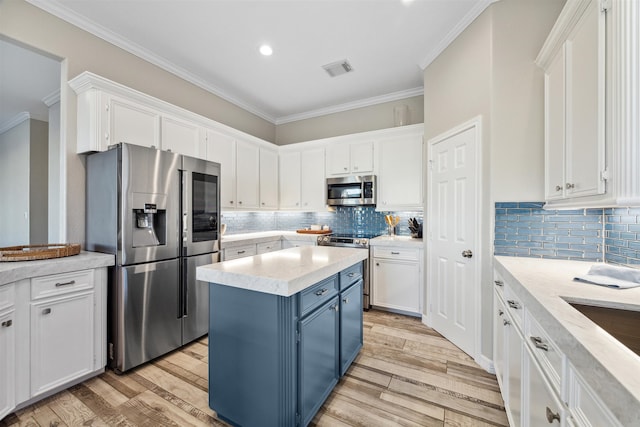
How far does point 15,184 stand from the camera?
15.5 ft

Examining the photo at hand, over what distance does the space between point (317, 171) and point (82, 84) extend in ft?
9.48

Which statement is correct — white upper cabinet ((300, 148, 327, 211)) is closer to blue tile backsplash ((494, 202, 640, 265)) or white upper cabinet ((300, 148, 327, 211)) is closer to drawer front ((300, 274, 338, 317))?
drawer front ((300, 274, 338, 317))

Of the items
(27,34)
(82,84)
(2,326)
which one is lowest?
(2,326)

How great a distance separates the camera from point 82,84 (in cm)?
226

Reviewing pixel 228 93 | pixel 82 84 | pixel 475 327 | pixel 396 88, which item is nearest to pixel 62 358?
pixel 82 84

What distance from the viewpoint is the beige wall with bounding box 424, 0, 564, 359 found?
2008 millimetres

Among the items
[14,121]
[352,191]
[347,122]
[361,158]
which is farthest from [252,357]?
[14,121]

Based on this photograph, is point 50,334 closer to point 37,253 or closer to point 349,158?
point 37,253

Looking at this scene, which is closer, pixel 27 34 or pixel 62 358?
pixel 62 358

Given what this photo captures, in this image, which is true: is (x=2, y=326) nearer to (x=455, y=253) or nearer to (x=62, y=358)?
(x=62, y=358)

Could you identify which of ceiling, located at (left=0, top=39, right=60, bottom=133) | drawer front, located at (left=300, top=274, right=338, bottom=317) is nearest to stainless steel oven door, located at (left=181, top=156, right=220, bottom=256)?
drawer front, located at (left=300, top=274, right=338, bottom=317)

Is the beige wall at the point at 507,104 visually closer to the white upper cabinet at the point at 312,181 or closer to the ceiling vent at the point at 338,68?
the ceiling vent at the point at 338,68

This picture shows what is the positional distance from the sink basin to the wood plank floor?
97 cm

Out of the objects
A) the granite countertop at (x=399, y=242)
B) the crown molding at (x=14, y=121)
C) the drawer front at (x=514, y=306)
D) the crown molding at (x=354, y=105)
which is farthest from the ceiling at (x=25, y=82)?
the drawer front at (x=514, y=306)
